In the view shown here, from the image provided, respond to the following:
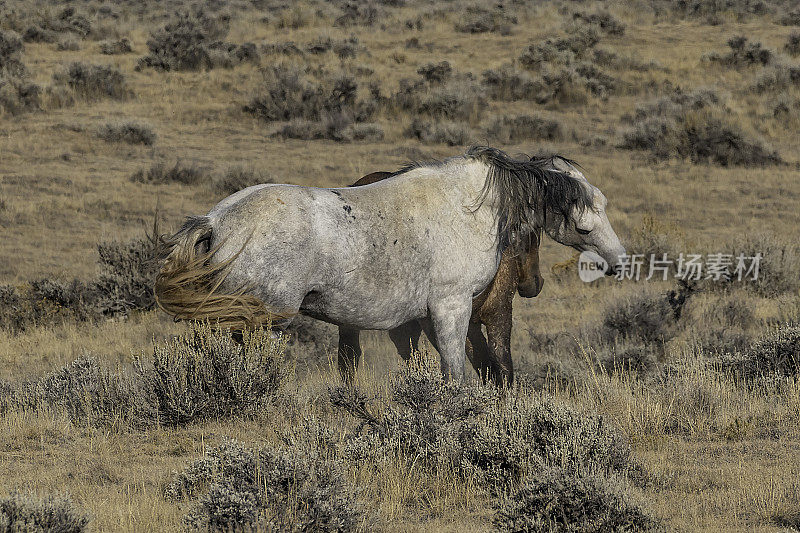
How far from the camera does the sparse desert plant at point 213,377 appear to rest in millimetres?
5703

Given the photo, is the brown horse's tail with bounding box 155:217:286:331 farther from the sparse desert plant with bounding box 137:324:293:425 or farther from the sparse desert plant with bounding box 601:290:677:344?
the sparse desert plant with bounding box 601:290:677:344

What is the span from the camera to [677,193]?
17.5 m

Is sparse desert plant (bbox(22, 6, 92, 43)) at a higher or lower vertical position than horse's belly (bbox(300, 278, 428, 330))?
lower

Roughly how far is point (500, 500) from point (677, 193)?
563 inches

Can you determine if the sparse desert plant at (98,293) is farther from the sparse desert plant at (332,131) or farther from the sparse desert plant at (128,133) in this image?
the sparse desert plant at (332,131)

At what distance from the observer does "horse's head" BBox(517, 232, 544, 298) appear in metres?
6.57

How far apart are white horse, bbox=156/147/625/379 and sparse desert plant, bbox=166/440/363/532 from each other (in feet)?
3.46

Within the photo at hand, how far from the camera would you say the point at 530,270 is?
6.66 meters

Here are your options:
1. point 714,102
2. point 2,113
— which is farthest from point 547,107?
point 2,113

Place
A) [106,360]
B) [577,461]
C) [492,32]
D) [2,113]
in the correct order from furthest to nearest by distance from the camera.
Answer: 1. [492,32]
2. [2,113]
3. [106,360]
4. [577,461]

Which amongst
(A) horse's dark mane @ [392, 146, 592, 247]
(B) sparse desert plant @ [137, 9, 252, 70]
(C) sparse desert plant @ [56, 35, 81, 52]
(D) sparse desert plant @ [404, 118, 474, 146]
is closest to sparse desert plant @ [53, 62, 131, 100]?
(B) sparse desert plant @ [137, 9, 252, 70]

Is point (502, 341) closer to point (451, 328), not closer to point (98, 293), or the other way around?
point (451, 328)

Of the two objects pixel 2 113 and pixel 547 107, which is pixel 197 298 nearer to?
pixel 2 113

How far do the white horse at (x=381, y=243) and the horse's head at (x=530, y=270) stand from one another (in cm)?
16
